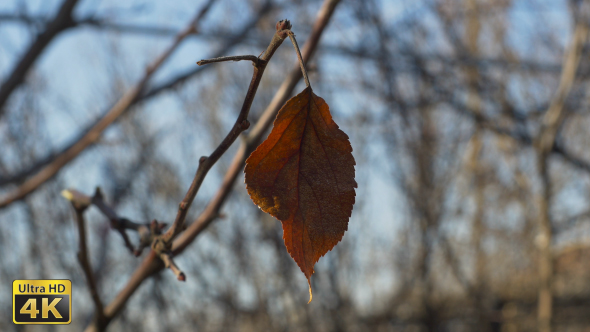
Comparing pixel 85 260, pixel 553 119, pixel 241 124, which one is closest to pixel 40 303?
pixel 85 260

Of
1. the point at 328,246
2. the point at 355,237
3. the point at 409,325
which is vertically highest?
the point at 355,237

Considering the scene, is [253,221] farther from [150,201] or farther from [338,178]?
[338,178]

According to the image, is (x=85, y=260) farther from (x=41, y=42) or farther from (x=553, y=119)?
(x=553, y=119)

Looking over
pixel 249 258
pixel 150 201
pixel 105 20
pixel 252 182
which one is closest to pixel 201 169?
pixel 252 182

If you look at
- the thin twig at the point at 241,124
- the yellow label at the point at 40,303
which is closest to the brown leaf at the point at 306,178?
the thin twig at the point at 241,124

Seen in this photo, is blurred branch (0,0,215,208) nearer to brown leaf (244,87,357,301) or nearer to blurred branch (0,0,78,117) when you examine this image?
blurred branch (0,0,78,117)

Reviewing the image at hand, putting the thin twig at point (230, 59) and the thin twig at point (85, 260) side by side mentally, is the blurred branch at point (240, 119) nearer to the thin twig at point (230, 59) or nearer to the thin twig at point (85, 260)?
the thin twig at point (230, 59)
